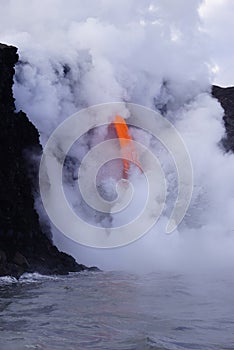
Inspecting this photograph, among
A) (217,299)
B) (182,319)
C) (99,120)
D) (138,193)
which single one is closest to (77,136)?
(99,120)

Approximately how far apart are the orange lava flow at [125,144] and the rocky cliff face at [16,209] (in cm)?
2598

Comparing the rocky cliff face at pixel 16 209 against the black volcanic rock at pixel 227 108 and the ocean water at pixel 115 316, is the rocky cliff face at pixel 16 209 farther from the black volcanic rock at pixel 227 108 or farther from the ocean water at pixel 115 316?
the black volcanic rock at pixel 227 108

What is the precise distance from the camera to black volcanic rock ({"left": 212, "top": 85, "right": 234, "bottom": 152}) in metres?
71.2

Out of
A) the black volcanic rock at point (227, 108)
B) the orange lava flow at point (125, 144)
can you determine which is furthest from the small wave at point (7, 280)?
the black volcanic rock at point (227, 108)

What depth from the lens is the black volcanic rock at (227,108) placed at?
71.2 metres

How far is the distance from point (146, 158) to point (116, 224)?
53.2ft

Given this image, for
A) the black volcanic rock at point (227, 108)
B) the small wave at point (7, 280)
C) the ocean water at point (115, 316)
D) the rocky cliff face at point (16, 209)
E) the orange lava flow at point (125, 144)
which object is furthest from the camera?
the black volcanic rock at point (227, 108)

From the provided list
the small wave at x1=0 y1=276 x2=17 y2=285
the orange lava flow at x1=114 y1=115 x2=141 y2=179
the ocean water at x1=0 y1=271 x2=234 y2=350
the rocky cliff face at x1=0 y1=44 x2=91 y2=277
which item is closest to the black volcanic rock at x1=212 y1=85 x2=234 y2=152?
the orange lava flow at x1=114 y1=115 x2=141 y2=179

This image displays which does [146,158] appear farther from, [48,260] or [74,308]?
[74,308]

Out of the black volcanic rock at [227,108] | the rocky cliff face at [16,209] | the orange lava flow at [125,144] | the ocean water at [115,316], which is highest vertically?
the black volcanic rock at [227,108]

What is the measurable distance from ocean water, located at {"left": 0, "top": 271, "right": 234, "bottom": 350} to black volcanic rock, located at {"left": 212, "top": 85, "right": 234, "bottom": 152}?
48521mm

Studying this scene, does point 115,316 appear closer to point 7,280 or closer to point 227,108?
point 7,280

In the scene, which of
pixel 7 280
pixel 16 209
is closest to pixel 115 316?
pixel 7 280

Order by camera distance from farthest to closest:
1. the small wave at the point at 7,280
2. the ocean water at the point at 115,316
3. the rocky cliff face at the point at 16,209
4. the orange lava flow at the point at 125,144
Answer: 1. the orange lava flow at the point at 125,144
2. the rocky cliff face at the point at 16,209
3. the small wave at the point at 7,280
4. the ocean water at the point at 115,316
